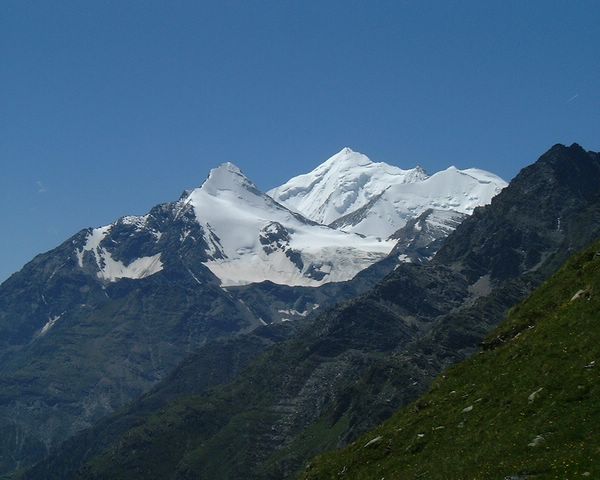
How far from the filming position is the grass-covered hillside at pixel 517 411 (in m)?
55.7

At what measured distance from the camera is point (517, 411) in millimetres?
63688

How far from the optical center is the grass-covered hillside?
55.7 metres

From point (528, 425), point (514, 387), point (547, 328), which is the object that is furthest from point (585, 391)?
point (547, 328)

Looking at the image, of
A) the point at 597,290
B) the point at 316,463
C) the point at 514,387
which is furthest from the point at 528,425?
the point at 316,463

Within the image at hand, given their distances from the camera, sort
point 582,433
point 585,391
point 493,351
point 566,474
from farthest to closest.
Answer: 1. point 493,351
2. point 585,391
3. point 582,433
4. point 566,474

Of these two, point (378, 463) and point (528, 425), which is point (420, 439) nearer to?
point (378, 463)

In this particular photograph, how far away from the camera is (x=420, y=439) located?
7169 cm

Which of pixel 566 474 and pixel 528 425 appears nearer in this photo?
pixel 566 474

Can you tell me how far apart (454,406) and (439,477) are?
43.1ft

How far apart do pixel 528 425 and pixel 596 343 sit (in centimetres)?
908

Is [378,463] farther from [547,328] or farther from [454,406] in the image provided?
[547,328]

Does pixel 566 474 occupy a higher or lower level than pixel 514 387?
lower

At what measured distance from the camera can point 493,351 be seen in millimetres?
82438

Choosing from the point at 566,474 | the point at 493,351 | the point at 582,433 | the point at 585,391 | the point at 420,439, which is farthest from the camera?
the point at 493,351
